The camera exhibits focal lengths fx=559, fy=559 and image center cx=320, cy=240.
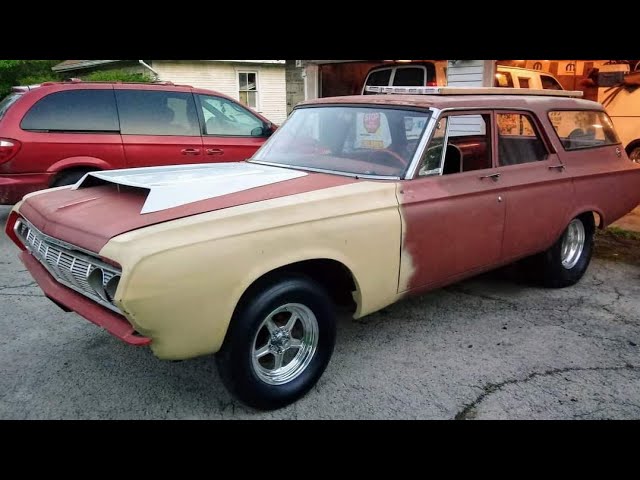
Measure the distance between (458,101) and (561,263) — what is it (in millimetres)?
1950

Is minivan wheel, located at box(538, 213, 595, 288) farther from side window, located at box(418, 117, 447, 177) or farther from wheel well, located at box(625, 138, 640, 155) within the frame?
wheel well, located at box(625, 138, 640, 155)

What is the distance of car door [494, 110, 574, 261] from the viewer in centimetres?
419

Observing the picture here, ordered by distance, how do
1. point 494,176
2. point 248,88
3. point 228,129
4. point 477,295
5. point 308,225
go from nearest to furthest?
1. point 308,225
2. point 494,176
3. point 477,295
4. point 228,129
5. point 248,88

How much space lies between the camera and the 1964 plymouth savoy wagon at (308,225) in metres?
2.60

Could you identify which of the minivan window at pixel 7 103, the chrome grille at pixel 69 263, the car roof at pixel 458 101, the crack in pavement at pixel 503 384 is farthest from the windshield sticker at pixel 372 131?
the minivan window at pixel 7 103

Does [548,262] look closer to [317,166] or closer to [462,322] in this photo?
[462,322]

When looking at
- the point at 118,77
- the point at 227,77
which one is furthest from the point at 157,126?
the point at 227,77

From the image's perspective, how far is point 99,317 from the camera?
2.73 metres

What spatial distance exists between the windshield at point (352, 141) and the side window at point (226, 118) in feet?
10.1

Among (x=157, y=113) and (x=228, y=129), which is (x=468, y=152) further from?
(x=157, y=113)

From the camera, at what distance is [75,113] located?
6.71m

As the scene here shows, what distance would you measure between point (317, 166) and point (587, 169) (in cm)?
255

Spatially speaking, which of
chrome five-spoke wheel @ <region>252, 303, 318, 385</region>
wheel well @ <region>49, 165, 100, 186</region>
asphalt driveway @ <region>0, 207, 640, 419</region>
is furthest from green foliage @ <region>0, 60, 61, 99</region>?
chrome five-spoke wheel @ <region>252, 303, 318, 385</region>
